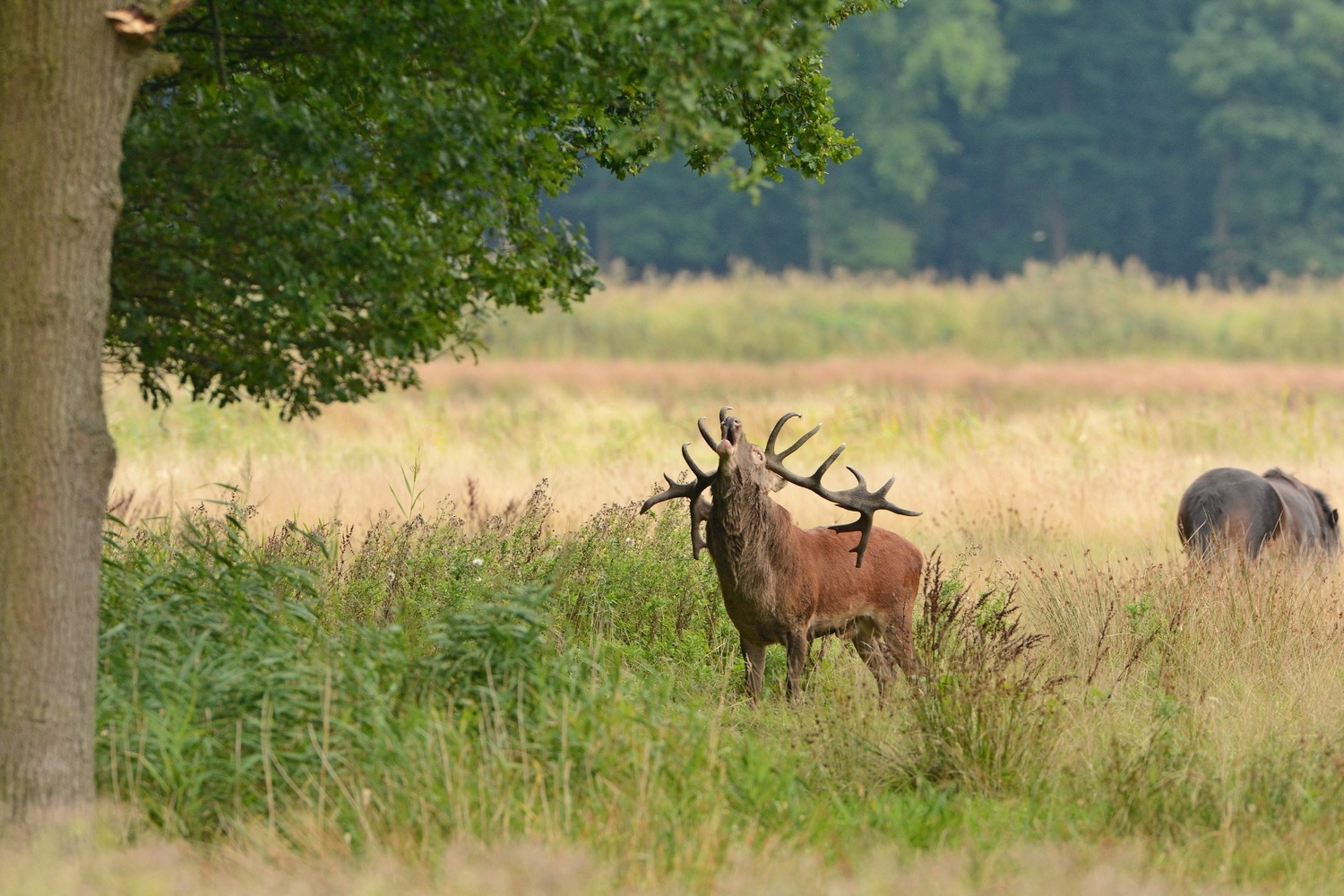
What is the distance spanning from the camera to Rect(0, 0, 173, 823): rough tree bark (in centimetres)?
605

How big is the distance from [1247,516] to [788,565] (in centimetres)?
471

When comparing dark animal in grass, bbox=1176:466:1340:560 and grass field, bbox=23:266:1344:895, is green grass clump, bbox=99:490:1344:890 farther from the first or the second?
dark animal in grass, bbox=1176:466:1340:560

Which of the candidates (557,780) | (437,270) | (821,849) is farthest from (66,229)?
(821,849)

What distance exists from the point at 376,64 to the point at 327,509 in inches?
263

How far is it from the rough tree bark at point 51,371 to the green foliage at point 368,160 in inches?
23.2

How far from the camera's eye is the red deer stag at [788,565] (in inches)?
322

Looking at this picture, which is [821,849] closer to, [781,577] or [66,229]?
[781,577]

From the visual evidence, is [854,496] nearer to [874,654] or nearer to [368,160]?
[874,654]

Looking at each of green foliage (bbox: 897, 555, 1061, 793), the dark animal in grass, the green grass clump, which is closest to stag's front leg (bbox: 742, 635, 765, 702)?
the green grass clump

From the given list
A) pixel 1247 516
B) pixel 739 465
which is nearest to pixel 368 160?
pixel 739 465

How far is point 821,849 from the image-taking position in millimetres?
6137

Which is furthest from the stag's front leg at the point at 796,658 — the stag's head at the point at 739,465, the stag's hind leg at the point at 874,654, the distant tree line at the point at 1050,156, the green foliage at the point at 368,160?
the distant tree line at the point at 1050,156

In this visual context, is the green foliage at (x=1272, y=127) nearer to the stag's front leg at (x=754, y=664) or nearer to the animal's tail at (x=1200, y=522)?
the animal's tail at (x=1200, y=522)

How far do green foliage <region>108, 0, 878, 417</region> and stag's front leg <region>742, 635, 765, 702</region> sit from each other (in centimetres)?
200
